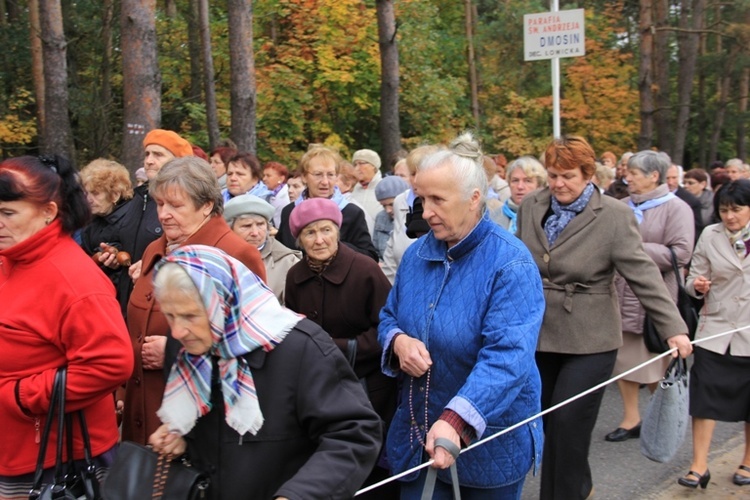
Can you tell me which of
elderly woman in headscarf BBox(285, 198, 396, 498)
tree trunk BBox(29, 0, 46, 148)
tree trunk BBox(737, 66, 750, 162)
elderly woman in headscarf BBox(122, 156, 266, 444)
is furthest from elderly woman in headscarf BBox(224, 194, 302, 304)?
tree trunk BBox(737, 66, 750, 162)

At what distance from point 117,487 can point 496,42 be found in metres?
26.2

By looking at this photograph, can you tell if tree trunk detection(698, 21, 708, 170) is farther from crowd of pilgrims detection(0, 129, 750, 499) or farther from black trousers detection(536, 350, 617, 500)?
black trousers detection(536, 350, 617, 500)

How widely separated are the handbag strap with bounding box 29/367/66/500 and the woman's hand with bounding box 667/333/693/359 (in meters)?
2.91

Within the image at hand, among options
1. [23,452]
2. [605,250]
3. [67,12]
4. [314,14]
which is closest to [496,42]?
[314,14]

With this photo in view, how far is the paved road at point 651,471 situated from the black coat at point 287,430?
3197 mm

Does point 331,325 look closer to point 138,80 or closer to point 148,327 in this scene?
point 148,327

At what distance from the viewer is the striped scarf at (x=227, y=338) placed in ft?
7.51

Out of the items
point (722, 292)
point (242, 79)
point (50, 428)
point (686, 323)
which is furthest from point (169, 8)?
point (50, 428)

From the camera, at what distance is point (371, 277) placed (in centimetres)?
→ 417

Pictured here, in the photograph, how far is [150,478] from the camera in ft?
8.00

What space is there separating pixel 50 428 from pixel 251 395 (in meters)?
1.13

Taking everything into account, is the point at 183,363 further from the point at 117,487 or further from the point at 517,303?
the point at 517,303

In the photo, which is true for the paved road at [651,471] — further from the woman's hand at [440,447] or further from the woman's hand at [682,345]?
the woman's hand at [440,447]

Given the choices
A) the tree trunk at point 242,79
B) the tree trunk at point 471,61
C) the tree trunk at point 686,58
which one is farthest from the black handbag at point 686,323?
the tree trunk at point 471,61
